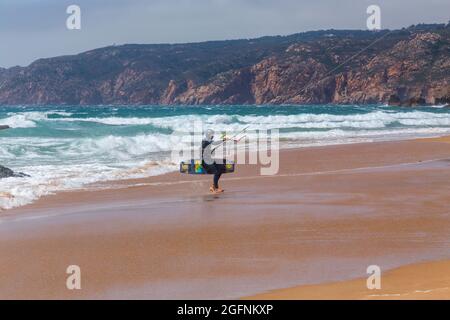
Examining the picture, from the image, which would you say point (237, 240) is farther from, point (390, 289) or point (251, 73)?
point (251, 73)

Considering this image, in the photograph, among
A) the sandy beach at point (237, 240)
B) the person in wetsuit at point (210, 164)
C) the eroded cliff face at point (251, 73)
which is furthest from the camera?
the eroded cliff face at point (251, 73)

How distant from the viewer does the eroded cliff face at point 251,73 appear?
100000mm

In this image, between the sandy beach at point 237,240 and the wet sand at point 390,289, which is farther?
the sandy beach at point 237,240

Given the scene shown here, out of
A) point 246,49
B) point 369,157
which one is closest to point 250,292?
point 369,157

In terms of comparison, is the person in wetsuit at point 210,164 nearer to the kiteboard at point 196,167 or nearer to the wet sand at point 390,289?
the kiteboard at point 196,167

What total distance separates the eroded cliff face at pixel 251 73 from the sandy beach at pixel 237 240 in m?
75.1

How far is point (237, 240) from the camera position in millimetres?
7121

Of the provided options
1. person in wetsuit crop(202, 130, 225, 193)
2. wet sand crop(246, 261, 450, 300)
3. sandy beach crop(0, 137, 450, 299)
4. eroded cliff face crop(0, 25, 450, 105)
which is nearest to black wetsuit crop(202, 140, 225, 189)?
person in wetsuit crop(202, 130, 225, 193)

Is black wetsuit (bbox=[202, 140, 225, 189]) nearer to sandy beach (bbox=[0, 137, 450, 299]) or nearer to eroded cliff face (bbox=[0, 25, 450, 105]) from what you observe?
sandy beach (bbox=[0, 137, 450, 299])

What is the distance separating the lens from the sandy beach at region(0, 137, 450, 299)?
17.7 ft

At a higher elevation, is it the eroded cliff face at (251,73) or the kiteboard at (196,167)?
the eroded cliff face at (251,73)

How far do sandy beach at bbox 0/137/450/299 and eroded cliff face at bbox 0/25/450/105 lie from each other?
246 ft

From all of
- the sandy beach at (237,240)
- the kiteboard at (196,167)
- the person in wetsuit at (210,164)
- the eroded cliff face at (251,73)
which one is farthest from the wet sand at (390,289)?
the eroded cliff face at (251,73)
